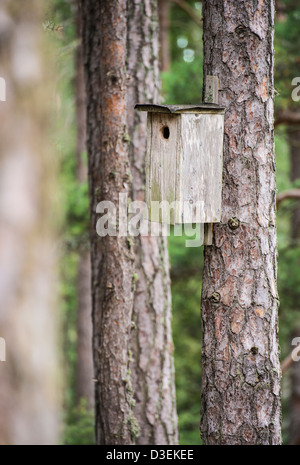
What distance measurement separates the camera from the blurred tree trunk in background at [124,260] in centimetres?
414

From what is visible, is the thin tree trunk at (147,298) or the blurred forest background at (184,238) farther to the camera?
the blurred forest background at (184,238)

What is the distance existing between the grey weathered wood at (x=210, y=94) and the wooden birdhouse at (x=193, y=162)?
0.20ft

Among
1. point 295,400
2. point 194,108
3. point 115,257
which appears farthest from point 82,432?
point 194,108

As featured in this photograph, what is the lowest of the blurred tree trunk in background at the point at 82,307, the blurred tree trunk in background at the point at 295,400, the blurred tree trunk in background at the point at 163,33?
the blurred tree trunk in background at the point at 295,400

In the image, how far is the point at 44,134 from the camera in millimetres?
2076

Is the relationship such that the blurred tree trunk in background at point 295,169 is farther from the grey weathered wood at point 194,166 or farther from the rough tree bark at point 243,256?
the grey weathered wood at point 194,166

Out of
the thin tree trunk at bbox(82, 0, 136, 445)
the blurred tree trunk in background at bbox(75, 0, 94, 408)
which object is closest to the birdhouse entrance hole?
the thin tree trunk at bbox(82, 0, 136, 445)

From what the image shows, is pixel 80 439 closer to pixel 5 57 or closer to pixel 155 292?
pixel 155 292

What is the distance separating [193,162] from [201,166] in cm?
5

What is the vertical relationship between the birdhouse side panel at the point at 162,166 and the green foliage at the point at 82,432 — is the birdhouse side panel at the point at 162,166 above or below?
above

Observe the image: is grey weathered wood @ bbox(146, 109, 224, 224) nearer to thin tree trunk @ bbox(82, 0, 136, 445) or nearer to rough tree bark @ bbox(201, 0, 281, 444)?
rough tree bark @ bbox(201, 0, 281, 444)

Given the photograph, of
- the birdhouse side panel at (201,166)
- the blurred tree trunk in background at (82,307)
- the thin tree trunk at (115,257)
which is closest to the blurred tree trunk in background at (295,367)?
the blurred tree trunk in background at (82,307)
